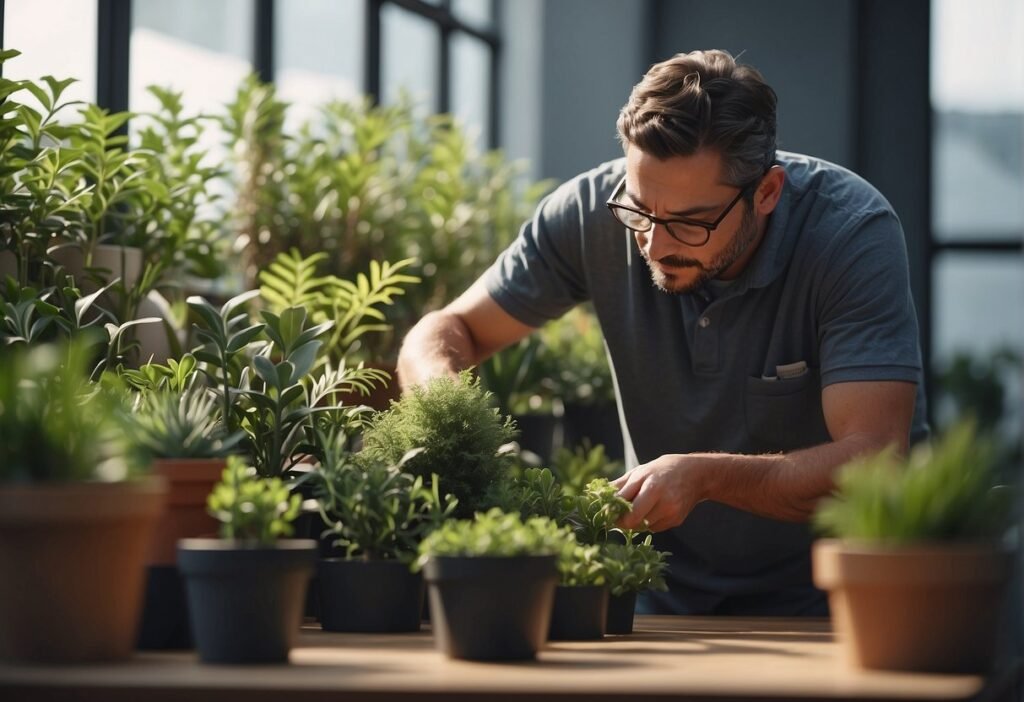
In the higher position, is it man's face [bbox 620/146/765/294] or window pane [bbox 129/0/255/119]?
window pane [bbox 129/0/255/119]

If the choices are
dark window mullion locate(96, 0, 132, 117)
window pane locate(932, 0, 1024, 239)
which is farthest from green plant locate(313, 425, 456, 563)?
window pane locate(932, 0, 1024, 239)

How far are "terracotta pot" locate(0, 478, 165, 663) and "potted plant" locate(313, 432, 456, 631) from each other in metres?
0.27

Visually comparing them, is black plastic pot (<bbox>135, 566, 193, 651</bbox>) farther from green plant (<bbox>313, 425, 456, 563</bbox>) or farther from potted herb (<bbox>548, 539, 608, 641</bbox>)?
potted herb (<bbox>548, 539, 608, 641</bbox>)

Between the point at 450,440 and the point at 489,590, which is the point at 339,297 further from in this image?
the point at 489,590

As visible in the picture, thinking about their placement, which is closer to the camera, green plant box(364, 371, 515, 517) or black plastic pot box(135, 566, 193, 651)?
black plastic pot box(135, 566, 193, 651)

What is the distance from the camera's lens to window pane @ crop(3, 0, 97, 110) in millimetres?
2549

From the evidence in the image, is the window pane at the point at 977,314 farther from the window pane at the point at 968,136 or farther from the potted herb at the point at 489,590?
the potted herb at the point at 489,590

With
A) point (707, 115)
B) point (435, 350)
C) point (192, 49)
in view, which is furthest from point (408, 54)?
point (707, 115)

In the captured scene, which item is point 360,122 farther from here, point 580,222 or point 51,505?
point 51,505

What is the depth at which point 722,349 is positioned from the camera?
7.21 feet

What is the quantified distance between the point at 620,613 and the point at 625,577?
1.8 inches

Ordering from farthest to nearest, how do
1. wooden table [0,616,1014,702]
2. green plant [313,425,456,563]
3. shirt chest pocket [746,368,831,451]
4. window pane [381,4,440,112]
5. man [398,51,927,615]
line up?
window pane [381,4,440,112]
shirt chest pocket [746,368,831,451]
man [398,51,927,615]
green plant [313,425,456,563]
wooden table [0,616,1014,702]

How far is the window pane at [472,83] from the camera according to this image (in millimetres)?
5285

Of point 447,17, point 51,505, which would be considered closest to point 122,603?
point 51,505
